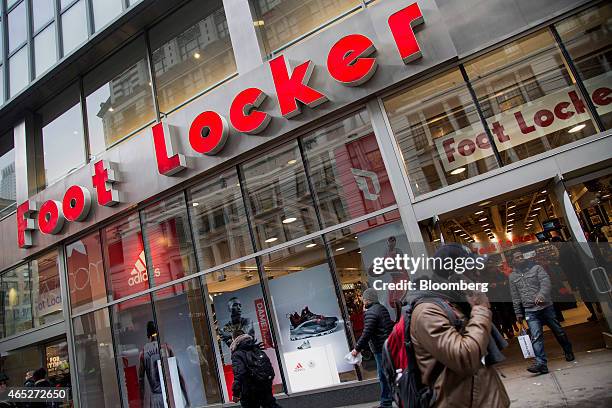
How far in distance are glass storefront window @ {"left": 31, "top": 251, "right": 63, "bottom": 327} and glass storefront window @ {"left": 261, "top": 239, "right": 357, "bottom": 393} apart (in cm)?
710

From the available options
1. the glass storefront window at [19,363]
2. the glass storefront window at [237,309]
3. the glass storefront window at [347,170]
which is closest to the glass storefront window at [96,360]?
the glass storefront window at [19,363]

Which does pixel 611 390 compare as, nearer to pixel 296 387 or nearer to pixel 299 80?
pixel 296 387

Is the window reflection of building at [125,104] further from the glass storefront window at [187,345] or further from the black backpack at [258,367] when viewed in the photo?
the black backpack at [258,367]

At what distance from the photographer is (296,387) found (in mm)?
8102

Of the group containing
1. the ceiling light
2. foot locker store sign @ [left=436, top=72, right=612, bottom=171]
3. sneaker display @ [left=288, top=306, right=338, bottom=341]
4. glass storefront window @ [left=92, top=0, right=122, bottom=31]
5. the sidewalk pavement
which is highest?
glass storefront window @ [left=92, top=0, right=122, bottom=31]

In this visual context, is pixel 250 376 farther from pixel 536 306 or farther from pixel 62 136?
pixel 62 136

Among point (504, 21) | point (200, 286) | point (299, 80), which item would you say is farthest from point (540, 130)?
point (200, 286)

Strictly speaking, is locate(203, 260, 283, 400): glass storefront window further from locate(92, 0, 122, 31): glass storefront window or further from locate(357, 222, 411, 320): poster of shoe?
locate(92, 0, 122, 31): glass storefront window

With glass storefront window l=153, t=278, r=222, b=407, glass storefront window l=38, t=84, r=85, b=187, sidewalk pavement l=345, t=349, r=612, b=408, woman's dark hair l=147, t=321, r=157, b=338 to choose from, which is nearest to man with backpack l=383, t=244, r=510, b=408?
sidewalk pavement l=345, t=349, r=612, b=408

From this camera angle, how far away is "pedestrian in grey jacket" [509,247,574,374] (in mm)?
6383

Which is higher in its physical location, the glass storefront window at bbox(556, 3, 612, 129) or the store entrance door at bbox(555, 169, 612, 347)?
the glass storefront window at bbox(556, 3, 612, 129)

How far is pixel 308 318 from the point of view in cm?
816

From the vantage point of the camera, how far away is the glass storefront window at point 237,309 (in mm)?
8477

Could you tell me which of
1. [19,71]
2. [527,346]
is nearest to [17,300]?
[19,71]
